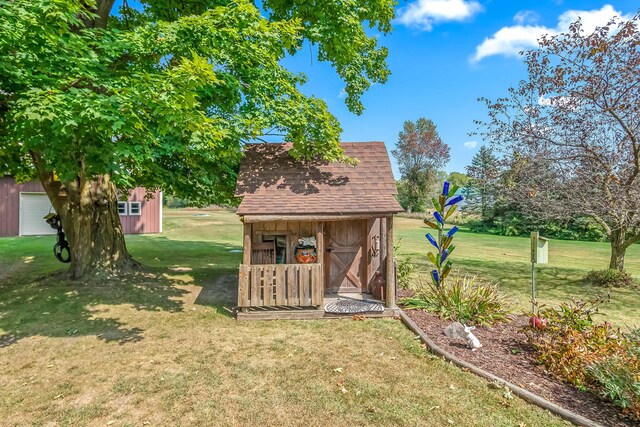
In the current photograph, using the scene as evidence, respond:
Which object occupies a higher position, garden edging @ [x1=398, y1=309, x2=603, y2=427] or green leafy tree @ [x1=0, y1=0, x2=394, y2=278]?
green leafy tree @ [x1=0, y1=0, x2=394, y2=278]

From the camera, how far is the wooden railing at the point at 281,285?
7004mm

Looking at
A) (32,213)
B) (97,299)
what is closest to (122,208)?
(32,213)

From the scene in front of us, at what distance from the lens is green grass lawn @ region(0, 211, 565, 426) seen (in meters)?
3.78

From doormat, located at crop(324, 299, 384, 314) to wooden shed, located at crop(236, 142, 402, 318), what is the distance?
248mm

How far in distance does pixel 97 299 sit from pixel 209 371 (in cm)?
532

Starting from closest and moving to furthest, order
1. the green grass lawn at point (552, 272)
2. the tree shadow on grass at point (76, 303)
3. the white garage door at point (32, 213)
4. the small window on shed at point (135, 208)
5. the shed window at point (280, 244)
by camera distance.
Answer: the tree shadow on grass at point (76, 303) < the green grass lawn at point (552, 272) < the shed window at point (280, 244) < the white garage door at point (32, 213) < the small window on shed at point (135, 208)

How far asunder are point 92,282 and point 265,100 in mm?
7295

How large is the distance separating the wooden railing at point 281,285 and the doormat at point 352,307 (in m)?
0.51

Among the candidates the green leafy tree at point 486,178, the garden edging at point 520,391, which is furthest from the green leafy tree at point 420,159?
the garden edging at point 520,391

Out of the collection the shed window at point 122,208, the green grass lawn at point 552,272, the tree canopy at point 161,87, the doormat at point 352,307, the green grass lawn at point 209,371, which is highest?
the tree canopy at point 161,87

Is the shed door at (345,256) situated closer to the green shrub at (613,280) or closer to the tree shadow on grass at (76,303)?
the tree shadow on grass at (76,303)

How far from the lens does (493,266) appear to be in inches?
566

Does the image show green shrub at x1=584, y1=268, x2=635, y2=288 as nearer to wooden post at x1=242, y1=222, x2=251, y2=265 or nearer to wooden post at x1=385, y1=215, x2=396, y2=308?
wooden post at x1=385, y1=215, x2=396, y2=308

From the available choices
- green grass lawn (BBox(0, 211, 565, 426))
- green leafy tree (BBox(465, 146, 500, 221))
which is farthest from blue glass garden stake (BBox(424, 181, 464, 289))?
green leafy tree (BBox(465, 146, 500, 221))
